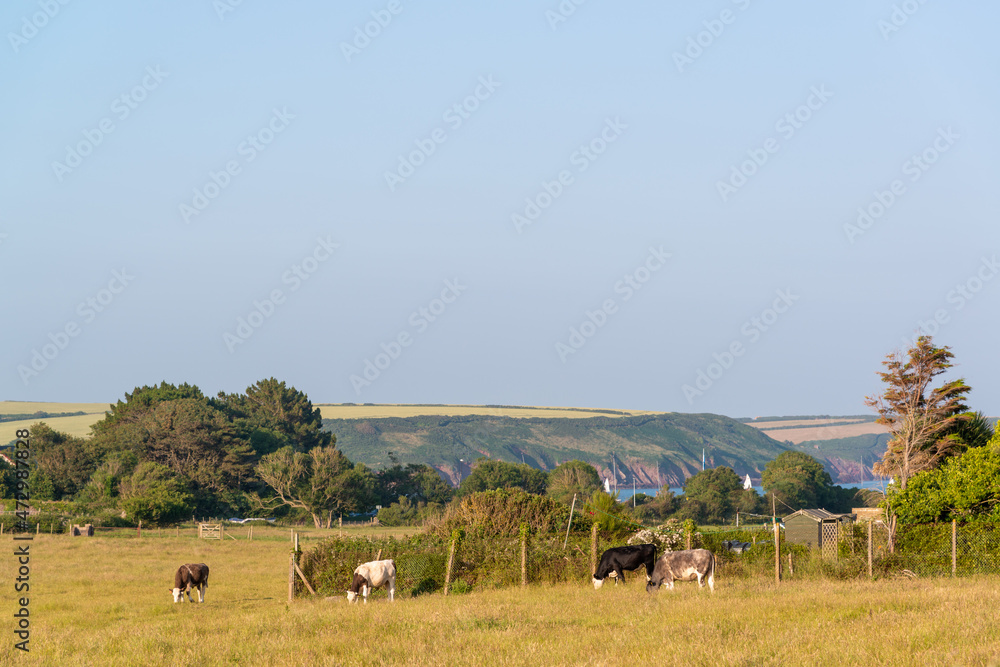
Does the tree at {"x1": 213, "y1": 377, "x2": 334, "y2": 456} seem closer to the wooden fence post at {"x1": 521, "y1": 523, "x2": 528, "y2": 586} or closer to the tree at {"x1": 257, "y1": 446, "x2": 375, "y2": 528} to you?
the tree at {"x1": 257, "y1": 446, "x2": 375, "y2": 528}

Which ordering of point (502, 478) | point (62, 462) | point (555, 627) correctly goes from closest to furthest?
point (555, 627) < point (62, 462) < point (502, 478)

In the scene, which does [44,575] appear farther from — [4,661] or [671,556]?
[671,556]

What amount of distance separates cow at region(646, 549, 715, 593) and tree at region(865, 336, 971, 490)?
58.6 ft

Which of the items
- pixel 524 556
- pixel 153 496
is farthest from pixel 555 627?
pixel 153 496

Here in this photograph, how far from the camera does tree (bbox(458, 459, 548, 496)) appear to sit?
14188 cm

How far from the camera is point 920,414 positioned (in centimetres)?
3856

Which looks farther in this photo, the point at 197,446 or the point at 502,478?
the point at 502,478

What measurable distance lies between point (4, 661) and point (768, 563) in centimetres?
1909

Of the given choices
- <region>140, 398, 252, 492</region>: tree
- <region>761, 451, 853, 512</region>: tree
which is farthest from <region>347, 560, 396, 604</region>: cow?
<region>761, 451, 853, 512</region>: tree

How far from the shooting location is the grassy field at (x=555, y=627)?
13.5 meters

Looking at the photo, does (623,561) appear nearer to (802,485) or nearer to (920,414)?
(920,414)

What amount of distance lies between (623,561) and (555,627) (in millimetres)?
7913

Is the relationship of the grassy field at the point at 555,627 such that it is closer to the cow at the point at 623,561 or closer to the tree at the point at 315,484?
the cow at the point at 623,561

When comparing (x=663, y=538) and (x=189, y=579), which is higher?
(x=663, y=538)
